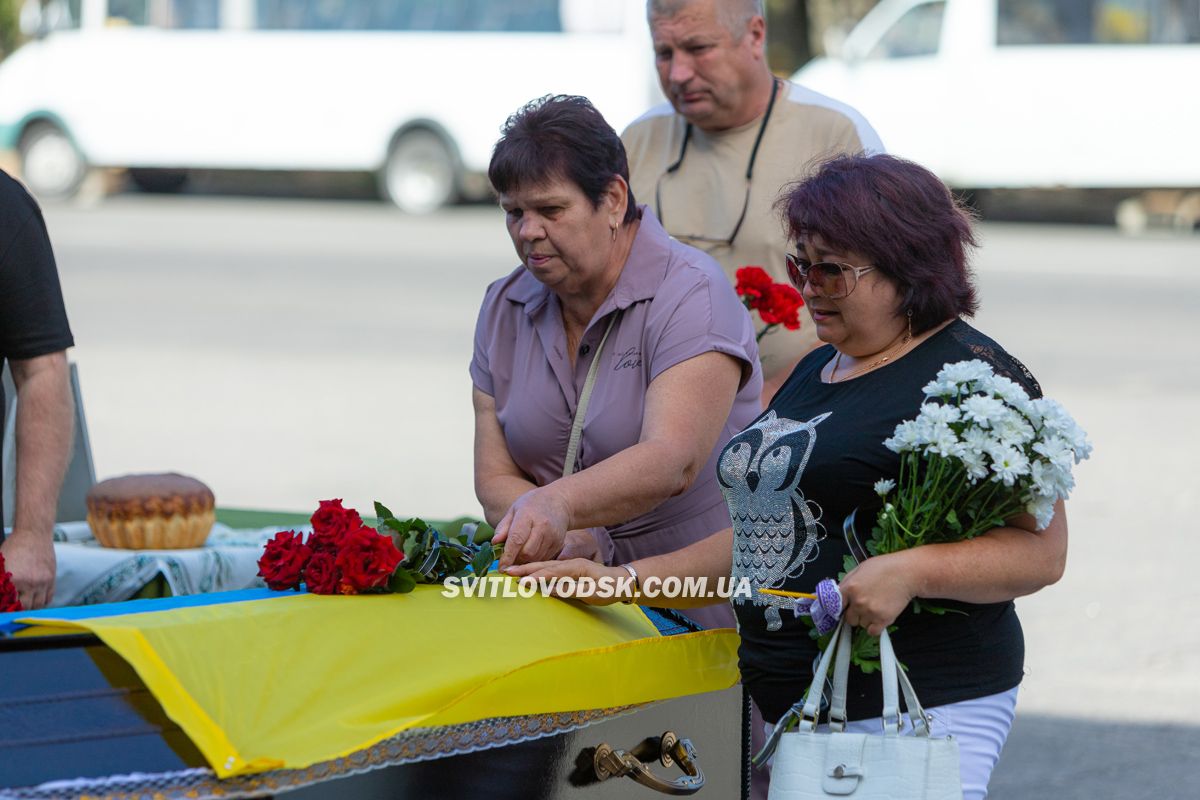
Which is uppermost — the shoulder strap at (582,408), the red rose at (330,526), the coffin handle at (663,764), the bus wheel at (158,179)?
the shoulder strap at (582,408)

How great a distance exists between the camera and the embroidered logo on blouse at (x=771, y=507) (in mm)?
2562

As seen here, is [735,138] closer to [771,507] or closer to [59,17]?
[771,507]

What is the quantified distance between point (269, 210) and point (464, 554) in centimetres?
1612

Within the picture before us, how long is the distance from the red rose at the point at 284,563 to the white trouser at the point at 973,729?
2.90ft

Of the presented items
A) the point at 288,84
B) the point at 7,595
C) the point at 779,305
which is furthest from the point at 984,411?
the point at 288,84

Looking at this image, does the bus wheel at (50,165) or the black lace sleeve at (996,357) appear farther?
the bus wheel at (50,165)

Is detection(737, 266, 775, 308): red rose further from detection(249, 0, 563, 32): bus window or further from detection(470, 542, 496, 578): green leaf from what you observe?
detection(249, 0, 563, 32): bus window

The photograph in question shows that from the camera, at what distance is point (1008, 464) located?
229cm

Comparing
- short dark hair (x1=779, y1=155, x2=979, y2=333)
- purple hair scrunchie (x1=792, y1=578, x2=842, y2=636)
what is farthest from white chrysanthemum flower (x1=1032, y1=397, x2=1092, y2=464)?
purple hair scrunchie (x1=792, y1=578, x2=842, y2=636)

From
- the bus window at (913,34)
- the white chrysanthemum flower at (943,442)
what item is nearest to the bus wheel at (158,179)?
the bus window at (913,34)

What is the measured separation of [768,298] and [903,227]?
1.06 m

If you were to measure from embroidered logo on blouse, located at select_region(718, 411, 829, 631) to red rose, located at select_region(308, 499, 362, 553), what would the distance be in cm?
61

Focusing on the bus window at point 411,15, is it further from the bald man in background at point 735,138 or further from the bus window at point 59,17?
the bald man in background at point 735,138

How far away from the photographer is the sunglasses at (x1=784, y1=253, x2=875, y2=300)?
2.54 metres
